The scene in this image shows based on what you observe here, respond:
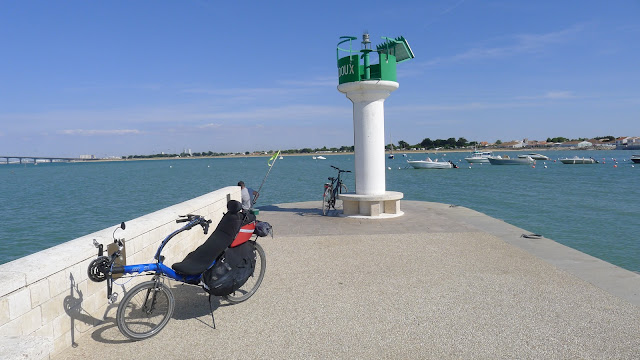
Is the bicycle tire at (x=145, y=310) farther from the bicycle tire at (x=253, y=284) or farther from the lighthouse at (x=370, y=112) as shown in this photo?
the lighthouse at (x=370, y=112)

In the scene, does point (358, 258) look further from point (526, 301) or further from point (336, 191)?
point (336, 191)

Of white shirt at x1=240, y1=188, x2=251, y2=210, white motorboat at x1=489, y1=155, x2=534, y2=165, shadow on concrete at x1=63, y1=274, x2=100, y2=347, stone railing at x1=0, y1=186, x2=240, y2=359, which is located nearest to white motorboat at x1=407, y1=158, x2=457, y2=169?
white motorboat at x1=489, y1=155, x2=534, y2=165

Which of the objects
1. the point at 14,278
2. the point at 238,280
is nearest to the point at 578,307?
the point at 238,280

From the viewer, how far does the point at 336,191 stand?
1399 cm

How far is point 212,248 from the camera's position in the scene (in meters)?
5.39

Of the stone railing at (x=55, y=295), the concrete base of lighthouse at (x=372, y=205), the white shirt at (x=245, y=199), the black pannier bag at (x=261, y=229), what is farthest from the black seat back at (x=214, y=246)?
the concrete base of lighthouse at (x=372, y=205)

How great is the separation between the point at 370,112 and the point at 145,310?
8615mm

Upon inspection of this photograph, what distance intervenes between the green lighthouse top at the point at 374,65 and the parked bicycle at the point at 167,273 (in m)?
7.41

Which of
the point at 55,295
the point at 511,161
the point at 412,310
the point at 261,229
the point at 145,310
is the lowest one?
the point at 511,161

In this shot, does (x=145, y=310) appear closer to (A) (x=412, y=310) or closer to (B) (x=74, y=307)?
(B) (x=74, y=307)

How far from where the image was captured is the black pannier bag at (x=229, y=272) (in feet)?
17.1

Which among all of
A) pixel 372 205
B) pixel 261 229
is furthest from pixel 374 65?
pixel 261 229

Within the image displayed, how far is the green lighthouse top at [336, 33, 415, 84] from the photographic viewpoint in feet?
39.9

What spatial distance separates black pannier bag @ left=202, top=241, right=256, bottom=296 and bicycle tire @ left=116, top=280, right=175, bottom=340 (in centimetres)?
45
